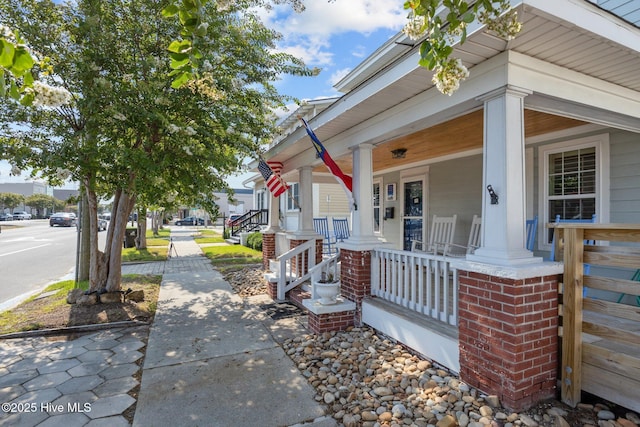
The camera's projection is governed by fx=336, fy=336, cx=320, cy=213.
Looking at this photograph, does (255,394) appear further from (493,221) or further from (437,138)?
(437,138)

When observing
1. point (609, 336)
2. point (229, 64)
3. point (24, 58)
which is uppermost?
point (229, 64)

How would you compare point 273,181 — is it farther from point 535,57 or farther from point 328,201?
point 328,201

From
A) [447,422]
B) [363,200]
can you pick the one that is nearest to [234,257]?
[363,200]

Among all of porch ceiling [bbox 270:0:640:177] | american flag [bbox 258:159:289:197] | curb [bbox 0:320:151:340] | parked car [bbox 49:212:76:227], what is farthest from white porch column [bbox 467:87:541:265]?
parked car [bbox 49:212:76:227]

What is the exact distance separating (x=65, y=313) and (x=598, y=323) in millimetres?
6159

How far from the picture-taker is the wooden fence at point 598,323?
7.31ft

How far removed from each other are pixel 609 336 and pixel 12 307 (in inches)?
296

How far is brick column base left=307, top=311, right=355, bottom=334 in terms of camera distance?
4117mm

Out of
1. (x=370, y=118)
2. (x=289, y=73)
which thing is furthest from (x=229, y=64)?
(x=370, y=118)

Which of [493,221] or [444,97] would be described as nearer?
[493,221]

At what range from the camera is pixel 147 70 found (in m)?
4.68

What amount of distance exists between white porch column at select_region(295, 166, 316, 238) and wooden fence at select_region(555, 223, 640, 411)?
166 inches

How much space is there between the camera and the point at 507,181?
2484 mm

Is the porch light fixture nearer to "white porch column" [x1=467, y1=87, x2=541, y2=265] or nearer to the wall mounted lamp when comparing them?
"white porch column" [x1=467, y1=87, x2=541, y2=265]
